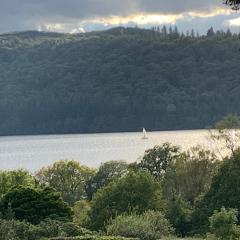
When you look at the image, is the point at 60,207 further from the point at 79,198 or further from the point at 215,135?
the point at 79,198

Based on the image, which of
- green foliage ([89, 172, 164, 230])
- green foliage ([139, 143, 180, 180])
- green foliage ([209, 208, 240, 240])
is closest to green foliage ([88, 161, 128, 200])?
green foliage ([139, 143, 180, 180])

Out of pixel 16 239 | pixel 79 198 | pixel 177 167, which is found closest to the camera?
pixel 16 239

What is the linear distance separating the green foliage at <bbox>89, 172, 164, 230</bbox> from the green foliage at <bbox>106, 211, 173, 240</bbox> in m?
10.3

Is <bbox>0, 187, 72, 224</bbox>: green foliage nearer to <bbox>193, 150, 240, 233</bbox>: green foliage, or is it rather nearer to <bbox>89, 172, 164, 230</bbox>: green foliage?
<bbox>89, 172, 164, 230</bbox>: green foliage

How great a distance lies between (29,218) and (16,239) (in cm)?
851

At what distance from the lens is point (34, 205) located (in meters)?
45.8

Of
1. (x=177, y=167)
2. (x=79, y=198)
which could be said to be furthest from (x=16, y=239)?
(x=79, y=198)

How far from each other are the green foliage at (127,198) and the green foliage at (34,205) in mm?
10729

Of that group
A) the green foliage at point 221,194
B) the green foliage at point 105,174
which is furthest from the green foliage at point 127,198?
the green foliage at point 105,174

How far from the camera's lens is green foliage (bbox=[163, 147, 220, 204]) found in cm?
7094

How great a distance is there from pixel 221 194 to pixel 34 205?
731 inches

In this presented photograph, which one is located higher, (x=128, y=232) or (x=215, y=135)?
(x=215, y=135)

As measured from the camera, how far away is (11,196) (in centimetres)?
4728

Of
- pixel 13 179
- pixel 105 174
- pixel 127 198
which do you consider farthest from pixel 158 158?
pixel 127 198
